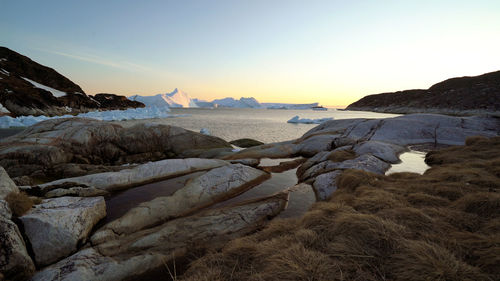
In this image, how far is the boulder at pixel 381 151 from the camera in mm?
11538

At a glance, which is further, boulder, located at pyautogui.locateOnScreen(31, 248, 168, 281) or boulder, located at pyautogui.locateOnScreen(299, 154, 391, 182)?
boulder, located at pyautogui.locateOnScreen(299, 154, 391, 182)

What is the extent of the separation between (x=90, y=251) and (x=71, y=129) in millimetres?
13855

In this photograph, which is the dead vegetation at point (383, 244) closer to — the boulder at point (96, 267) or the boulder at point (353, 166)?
the boulder at point (96, 267)

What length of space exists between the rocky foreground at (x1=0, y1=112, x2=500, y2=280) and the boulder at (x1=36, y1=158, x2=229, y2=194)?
4cm

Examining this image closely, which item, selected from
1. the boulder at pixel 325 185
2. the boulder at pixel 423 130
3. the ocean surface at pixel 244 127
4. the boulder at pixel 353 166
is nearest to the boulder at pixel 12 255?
the boulder at pixel 325 185

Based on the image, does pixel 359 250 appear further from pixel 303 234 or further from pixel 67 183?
pixel 67 183

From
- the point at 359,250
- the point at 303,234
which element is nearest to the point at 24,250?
the point at 303,234

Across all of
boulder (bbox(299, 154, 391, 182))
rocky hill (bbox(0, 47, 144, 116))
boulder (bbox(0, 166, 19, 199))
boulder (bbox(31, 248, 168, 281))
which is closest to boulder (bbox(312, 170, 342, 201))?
boulder (bbox(299, 154, 391, 182))

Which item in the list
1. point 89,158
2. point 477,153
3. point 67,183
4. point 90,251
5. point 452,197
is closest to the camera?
point 90,251

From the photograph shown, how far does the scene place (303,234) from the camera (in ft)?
13.2

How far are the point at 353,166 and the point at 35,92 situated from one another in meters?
87.5

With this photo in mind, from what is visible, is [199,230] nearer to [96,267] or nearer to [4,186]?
[96,267]

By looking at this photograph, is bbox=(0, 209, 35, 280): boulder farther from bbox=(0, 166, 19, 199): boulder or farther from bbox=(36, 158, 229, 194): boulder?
bbox=(36, 158, 229, 194): boulder

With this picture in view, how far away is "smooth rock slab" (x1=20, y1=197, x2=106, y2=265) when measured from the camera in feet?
16.2
